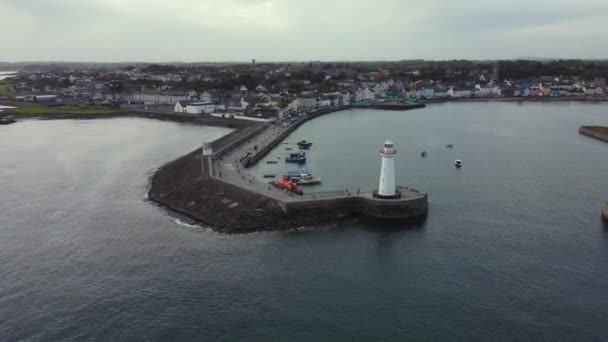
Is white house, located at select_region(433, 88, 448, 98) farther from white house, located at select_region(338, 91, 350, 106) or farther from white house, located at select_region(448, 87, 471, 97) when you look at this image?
white house, located at select_region(338, 91, 350, 106)

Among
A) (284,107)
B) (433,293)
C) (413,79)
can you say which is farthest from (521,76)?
(433,293)

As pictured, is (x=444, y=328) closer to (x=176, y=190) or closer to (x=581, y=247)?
(x=581, y=247)

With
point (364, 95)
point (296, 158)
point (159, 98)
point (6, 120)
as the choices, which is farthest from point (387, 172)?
point (364, 95)

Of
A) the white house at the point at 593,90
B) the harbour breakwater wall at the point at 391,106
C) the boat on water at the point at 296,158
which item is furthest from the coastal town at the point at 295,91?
the boat on water at the point at 296,158

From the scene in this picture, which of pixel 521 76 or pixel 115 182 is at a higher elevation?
pixel 521 76

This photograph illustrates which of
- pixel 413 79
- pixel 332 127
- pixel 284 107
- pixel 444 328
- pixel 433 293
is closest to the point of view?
pixel 444 328

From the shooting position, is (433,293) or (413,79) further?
(413,79)
